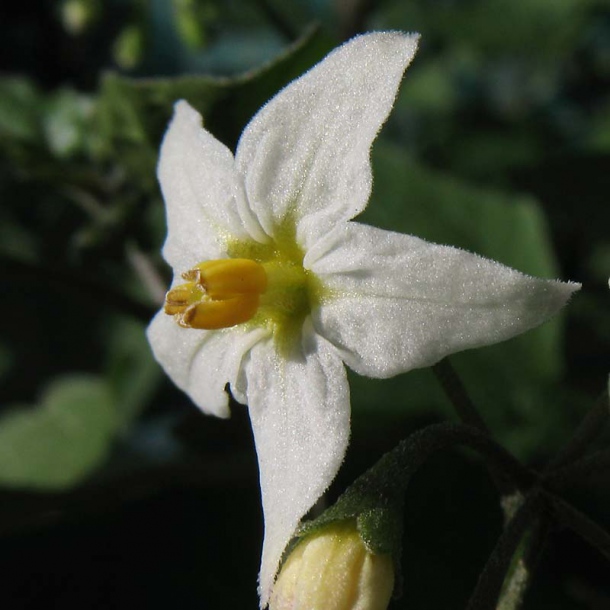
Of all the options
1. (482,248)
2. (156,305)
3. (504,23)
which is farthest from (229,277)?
(504,23)

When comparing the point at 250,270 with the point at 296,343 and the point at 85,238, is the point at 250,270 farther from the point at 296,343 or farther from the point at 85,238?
the point at 85,238

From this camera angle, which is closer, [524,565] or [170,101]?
[524,565]

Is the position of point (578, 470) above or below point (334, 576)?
below

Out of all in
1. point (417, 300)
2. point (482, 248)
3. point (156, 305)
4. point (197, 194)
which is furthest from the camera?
point (482, 248)

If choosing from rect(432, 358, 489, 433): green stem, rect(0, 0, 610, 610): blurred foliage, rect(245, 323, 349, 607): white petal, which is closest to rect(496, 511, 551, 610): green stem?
rect(432, 358, 489, 433): green stem

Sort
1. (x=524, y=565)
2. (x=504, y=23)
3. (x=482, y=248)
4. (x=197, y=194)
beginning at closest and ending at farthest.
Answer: (x=524, y=565)
(x=197, y=194)
(x=482, y=248)
(x=504, y=23)

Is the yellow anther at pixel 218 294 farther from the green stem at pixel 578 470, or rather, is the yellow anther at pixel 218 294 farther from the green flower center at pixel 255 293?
the green stem at pixel 578 470

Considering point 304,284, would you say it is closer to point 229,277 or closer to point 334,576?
point 229,277

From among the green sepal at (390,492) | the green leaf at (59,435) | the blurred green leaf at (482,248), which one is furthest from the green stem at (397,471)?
the green leaf at (59,435)
